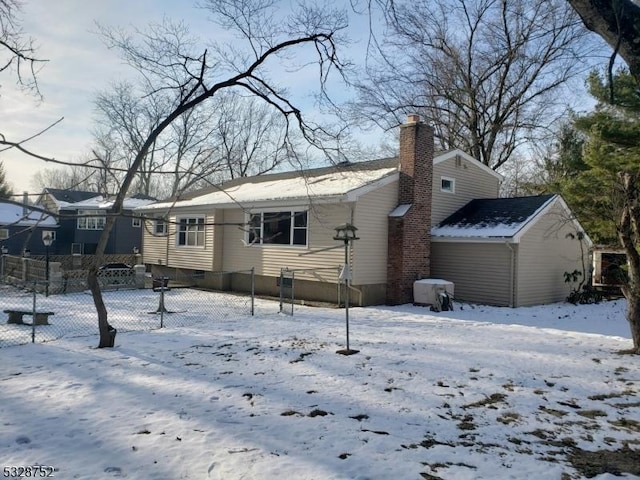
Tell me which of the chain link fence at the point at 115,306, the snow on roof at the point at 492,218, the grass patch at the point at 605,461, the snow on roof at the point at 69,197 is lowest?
the grass patch at the point at 605,461

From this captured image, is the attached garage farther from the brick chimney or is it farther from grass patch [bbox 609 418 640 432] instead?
grass patch [bbox 609 418 640 432]

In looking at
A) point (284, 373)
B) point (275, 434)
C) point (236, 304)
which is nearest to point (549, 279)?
point (236, 304)

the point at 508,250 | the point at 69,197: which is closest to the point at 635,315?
the point at 508,250

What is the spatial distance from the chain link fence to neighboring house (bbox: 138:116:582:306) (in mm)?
1287

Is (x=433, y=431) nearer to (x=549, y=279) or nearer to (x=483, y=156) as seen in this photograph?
(x=549, y=279)

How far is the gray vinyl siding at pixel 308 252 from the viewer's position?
15039mm

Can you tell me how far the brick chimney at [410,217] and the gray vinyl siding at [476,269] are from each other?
3.35ft

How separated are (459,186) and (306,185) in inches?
315

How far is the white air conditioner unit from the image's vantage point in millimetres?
14648

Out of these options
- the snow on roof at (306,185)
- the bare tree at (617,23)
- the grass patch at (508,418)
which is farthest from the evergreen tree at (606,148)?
the bare tree at (617,23)

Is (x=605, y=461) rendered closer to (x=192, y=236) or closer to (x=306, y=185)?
(x=306, y=185)

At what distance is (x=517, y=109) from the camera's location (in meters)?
30.2

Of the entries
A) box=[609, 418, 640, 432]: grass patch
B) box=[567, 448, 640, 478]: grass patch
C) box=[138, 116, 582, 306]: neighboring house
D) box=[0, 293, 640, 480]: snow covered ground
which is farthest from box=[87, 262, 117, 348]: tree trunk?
box=[609, 418, 640, 432]: grass patch

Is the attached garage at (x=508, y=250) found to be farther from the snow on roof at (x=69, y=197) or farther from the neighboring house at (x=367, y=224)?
the snow on roof at (x=69, y=197)
